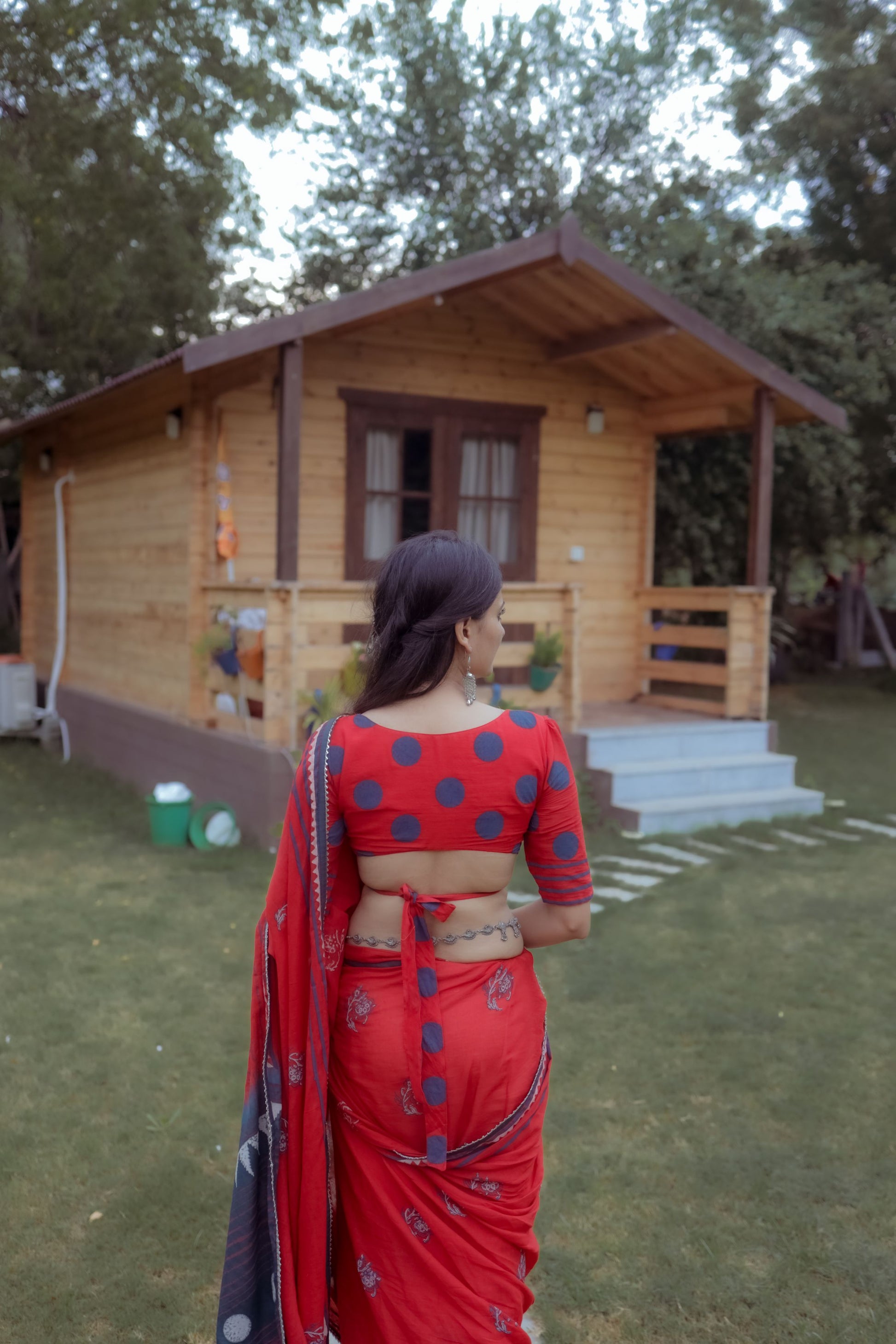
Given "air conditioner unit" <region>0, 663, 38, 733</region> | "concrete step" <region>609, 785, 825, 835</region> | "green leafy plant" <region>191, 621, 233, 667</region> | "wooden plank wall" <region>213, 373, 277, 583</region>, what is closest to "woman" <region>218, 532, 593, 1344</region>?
"concrete step" <region>609, 785, 825, 835</region>

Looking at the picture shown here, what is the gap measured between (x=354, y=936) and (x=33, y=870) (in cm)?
546

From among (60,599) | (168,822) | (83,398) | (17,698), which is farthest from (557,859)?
(17,698)

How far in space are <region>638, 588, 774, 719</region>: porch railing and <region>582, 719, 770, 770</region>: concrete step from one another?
0.30 m

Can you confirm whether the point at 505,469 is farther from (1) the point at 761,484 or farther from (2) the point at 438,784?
(2) the point at 438,784

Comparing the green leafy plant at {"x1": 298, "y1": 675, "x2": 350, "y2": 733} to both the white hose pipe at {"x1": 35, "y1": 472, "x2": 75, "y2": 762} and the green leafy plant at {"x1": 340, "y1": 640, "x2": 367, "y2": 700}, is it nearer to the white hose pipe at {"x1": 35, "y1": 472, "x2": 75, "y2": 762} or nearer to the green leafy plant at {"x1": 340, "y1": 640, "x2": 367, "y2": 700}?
the green leafy plant at {"x1": 340, "y1": 640, "x2": 367, "y2": 700}

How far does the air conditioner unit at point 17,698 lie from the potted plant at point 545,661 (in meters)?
5.64

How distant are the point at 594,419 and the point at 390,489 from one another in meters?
2.14

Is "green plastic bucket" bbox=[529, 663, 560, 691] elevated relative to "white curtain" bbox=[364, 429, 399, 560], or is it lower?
lower

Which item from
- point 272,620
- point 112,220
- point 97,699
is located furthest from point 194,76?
point 272,620

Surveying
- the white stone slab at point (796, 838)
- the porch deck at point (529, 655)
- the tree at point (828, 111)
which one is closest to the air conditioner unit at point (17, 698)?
the porch deck at point (529, 655)

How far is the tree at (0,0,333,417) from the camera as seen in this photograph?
12945 millimetres

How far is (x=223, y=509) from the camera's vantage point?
8.64 meters

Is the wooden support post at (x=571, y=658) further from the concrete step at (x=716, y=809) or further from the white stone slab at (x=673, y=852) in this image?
the white stone slab at (x=673, y=852)

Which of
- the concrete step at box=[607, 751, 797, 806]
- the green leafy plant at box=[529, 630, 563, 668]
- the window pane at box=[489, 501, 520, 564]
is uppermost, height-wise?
the window pane at box=[489, 501, 520, 564]
